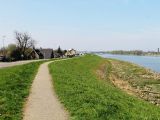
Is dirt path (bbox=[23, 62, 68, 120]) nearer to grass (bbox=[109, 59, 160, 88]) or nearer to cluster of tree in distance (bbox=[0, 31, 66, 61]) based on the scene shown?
grass (bbox=[109, 59, 160, 88])

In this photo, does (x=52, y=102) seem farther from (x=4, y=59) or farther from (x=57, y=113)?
(x=4, y=59)

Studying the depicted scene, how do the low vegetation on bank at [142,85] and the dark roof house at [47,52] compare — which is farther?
the dark roof house at [47,52]

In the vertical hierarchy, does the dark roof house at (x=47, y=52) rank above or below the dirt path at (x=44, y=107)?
below

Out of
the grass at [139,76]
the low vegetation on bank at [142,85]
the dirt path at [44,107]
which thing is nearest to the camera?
the dirt path at [44,107]

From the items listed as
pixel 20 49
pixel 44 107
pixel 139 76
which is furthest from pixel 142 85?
pixel 20 49

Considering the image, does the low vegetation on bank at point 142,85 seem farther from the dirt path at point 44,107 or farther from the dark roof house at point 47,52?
the dark roof house at point 47,52

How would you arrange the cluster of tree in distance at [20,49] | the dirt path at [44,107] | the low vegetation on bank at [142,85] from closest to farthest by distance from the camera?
the dirt path at [44,107] < the low vegetation on bank at [142,85] < the cluster of tree in distance at [20,49]

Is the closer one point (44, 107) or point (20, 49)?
point (44, 107)

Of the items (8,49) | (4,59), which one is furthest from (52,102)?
(8,49)

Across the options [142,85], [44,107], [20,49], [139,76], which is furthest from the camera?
[20,49]

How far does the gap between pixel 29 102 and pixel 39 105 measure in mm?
1045

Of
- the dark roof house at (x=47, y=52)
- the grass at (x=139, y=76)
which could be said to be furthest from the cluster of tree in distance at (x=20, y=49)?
the grass at (x=139, y=76)

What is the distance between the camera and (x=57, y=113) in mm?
14203

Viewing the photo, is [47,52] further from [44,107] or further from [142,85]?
[44,107]
